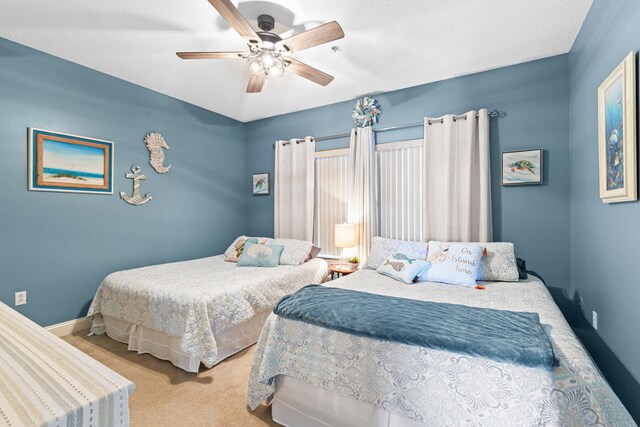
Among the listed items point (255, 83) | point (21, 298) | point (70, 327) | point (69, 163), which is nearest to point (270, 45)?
point (255, 83)

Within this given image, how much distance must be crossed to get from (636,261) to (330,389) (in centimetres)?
171

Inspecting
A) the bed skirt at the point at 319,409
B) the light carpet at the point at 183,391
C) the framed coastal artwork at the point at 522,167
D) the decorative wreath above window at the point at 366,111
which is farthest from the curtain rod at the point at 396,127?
the bed skirt at the point at 319,409

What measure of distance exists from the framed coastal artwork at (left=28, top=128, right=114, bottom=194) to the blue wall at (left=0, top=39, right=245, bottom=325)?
7cm

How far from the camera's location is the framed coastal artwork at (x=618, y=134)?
146 cm

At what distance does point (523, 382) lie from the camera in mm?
1151

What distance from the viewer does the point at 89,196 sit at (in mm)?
3006

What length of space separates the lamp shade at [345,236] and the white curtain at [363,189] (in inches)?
6.5

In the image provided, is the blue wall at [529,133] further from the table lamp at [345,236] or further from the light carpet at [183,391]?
the light carpet at [183,391]

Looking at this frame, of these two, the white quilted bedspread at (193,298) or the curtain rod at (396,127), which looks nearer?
the white quilted bedspread at (193,298)

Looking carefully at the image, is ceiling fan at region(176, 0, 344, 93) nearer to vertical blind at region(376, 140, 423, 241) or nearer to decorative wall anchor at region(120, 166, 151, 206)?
vertical blind at region(376, 140, 423, 241)

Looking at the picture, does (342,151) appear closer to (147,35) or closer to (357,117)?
(357,117)

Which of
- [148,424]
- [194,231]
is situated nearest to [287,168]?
[194,231]

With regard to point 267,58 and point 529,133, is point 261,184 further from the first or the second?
point 529,133

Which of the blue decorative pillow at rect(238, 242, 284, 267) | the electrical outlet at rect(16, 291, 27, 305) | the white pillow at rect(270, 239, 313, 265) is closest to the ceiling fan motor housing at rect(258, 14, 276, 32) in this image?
the blue decorative pillow at rect(238, 242, 284, 267)
